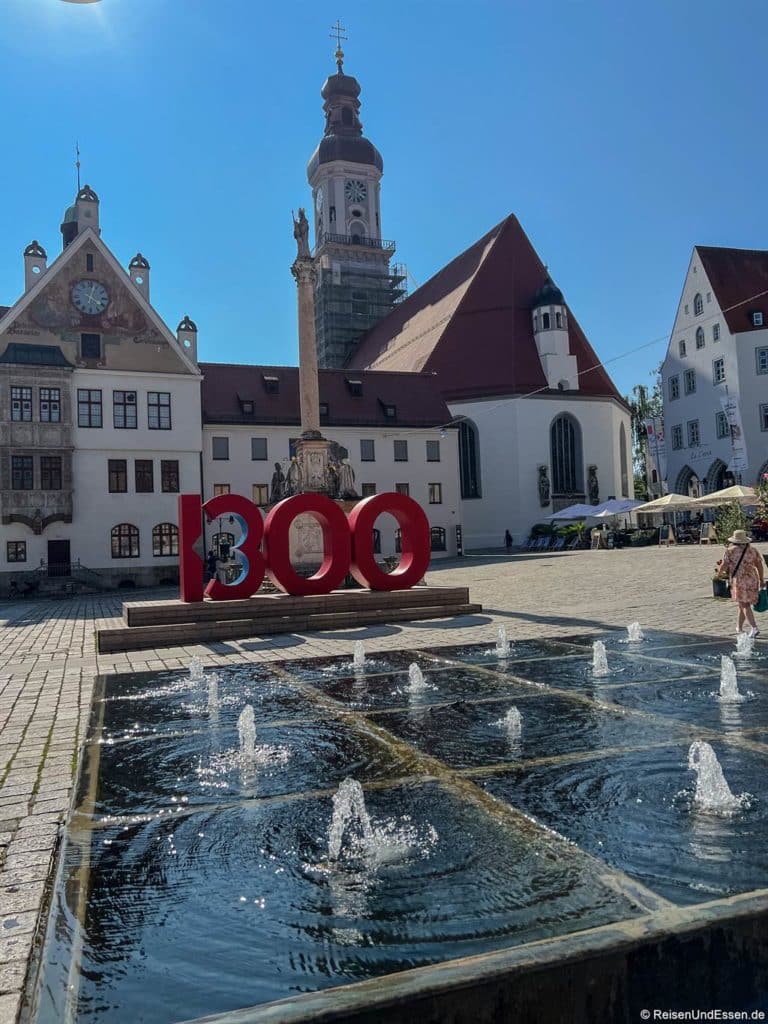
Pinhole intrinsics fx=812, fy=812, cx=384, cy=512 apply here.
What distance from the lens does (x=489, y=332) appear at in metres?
55.1

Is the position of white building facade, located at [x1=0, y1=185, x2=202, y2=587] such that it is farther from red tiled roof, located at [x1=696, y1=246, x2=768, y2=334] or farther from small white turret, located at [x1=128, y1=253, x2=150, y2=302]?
red tiled roof, located at [x1=696, y1=246, x2=768, y2=334]

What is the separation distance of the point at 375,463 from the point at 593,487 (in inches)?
630

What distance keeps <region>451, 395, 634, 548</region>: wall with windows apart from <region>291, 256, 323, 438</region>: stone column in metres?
25.5

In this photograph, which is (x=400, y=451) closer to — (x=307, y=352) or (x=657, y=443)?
(x=657, y=443)

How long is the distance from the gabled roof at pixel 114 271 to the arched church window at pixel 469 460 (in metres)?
19.8

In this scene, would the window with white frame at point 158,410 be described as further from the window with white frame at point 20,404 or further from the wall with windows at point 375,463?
the window with white frame at point 20,404

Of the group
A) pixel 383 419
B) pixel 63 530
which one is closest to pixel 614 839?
pixel 63 530

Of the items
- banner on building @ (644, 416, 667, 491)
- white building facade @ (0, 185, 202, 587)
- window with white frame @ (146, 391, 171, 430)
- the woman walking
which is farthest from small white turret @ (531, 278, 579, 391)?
the woman walking

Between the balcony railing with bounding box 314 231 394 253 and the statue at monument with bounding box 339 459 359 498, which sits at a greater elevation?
the balcony railing with bounding box 314 231 394 253

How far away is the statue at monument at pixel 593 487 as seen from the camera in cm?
5334

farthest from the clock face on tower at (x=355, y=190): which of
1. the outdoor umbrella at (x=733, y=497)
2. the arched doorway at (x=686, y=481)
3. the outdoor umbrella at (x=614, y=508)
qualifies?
the outdoor umbrella at (x=733, y=497)

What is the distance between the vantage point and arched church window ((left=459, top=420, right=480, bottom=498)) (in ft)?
173

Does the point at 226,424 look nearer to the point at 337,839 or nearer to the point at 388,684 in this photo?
the point at 388,684

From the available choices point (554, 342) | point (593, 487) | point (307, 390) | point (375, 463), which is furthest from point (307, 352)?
point (593, 487)
